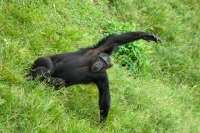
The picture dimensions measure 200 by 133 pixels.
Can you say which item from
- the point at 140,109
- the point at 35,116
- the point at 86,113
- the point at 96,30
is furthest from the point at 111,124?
the point at 96,30

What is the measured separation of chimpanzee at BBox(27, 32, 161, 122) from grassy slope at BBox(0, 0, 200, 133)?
0.20 metres

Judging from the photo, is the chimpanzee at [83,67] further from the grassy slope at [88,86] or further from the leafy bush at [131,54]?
the leafy bush at [131,54]

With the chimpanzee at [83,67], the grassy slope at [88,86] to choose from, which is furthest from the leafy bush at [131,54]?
the chimpanzee at [83,67]

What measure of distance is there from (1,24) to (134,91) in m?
2.73

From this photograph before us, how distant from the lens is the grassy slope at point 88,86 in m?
4.85

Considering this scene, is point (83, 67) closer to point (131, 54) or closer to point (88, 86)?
point (88, 86)

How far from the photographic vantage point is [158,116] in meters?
6.59

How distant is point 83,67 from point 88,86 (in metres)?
0.75

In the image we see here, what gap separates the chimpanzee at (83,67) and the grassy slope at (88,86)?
203mm

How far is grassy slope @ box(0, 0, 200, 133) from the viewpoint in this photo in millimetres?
4853

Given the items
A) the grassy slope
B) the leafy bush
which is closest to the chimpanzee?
the grassy slope

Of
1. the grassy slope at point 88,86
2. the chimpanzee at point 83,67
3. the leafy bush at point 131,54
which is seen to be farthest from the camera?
the leafy bush at point 131,54

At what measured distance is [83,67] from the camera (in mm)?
5801

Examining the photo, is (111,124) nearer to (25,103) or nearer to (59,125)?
(59,125)
